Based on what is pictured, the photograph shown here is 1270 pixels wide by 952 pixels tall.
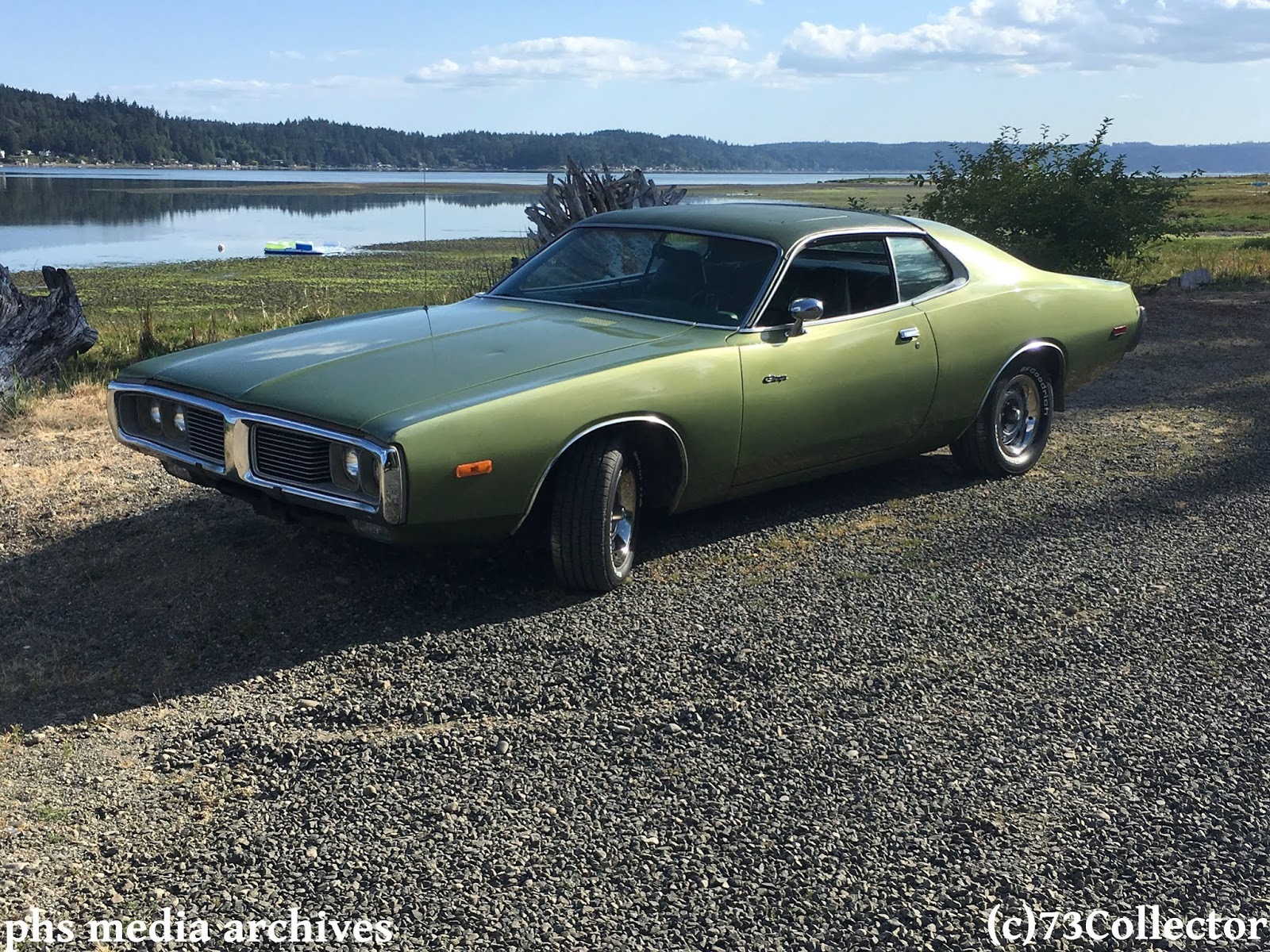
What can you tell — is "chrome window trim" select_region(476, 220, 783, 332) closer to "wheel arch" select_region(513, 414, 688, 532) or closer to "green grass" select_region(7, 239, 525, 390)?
"wheel arch" select_region(513, 414, 688, 532)

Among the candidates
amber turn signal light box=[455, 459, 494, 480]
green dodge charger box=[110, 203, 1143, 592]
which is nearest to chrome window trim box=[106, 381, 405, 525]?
green dodge charger box=[110, 203, 1143, 592]

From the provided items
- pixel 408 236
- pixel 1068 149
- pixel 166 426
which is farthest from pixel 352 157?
pixel 166 426

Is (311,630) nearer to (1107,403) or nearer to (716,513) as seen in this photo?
(716,513)

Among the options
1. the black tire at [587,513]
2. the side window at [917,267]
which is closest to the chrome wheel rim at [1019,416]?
the side window at [917,267]

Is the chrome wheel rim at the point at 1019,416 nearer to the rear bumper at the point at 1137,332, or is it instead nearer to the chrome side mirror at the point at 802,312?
the rear bumper at the point at 1137,332

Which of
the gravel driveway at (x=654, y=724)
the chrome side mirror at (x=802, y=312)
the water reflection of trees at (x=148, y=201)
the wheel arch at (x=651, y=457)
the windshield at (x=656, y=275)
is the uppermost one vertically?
the water reflection of trees at (x=148, y=201)

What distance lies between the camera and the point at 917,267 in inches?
245

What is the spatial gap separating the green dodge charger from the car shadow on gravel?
1.18 ft

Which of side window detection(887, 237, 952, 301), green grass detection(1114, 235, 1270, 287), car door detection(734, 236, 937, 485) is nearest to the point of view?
car door detection(734, 236, 937, 485)

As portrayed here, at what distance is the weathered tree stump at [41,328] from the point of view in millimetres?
9555

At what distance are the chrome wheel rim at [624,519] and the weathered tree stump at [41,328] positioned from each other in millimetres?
6196

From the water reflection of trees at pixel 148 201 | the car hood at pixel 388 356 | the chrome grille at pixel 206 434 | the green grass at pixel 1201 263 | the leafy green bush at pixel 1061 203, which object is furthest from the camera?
the water reflection of trees at pixel 148 201

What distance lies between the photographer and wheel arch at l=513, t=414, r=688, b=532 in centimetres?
456

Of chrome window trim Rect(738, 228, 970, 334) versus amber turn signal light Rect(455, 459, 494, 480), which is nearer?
amber turn signal light Rect(455, 459, 494, 480)
